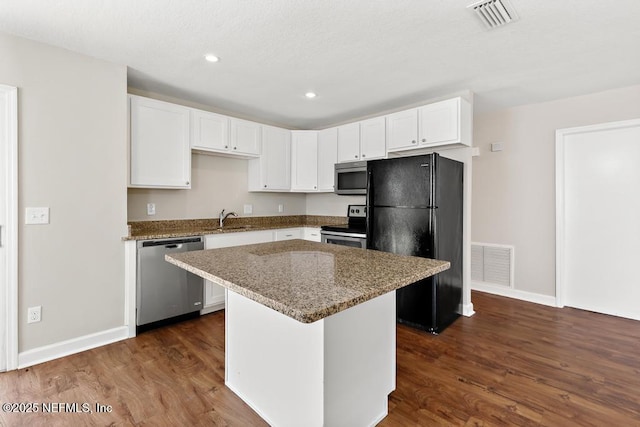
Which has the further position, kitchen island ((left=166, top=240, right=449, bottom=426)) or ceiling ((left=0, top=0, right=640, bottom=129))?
ceiling ((left=0, top=0, right=640, bottom=129))

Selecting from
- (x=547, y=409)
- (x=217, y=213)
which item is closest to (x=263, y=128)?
(x=217, y=213)

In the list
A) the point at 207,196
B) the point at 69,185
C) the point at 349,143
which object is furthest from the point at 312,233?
the point at 69,185

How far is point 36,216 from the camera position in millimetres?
2299

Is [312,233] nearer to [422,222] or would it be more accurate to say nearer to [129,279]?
[422,222]

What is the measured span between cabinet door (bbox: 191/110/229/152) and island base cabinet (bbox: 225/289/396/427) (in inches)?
83.6

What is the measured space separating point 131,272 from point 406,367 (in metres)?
2.44

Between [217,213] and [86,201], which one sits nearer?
[86,201]

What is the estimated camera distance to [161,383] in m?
2.06

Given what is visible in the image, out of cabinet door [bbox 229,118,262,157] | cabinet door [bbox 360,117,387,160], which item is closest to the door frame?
cabinet door [bbox 229,118,262,157]

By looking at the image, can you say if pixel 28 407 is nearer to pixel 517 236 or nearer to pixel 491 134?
pixel 517 236

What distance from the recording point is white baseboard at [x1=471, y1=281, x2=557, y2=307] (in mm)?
3613

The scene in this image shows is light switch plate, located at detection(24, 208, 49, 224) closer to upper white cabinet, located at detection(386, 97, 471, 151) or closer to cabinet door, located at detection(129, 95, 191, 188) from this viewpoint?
cabinet door, located at detection(129, 95, 191, 188)

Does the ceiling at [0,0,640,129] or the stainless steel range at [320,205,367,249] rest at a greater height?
the ceiling at [0,0,640,129]

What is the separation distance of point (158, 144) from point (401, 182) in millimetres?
2456
